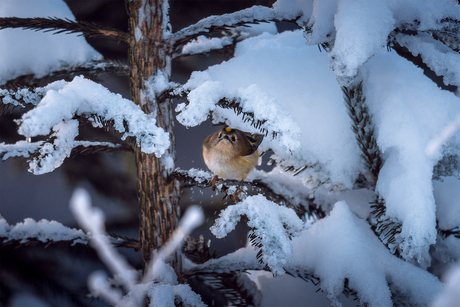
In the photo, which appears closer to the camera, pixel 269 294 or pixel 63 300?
pixel 269 294

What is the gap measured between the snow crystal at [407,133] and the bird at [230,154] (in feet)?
1.49

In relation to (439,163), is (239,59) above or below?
above

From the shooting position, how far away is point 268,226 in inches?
23.8

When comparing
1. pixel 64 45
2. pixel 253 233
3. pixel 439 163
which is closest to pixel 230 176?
pixel 253 233

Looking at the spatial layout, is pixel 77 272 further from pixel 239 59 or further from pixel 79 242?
pixel 239 59

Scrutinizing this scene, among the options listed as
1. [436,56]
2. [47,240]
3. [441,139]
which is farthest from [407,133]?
[47,240]

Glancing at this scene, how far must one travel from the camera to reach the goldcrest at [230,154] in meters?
1.14

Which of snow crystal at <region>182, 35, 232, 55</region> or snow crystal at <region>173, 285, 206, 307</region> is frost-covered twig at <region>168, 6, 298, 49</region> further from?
snow crystal at <region>173, 285, 206, 307</region>

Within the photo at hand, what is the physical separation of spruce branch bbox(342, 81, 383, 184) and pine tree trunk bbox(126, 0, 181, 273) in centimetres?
58

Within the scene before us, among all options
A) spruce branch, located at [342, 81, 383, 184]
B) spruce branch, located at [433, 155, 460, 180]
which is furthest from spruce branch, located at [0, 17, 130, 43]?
spruce branch, located at [433, 155, 460, 180]

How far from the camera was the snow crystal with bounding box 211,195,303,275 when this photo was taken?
56cm

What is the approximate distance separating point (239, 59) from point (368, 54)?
1.50 ft

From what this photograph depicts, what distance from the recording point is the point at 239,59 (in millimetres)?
944

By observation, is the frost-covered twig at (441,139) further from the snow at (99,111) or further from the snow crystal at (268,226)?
the snow at (99,111)
